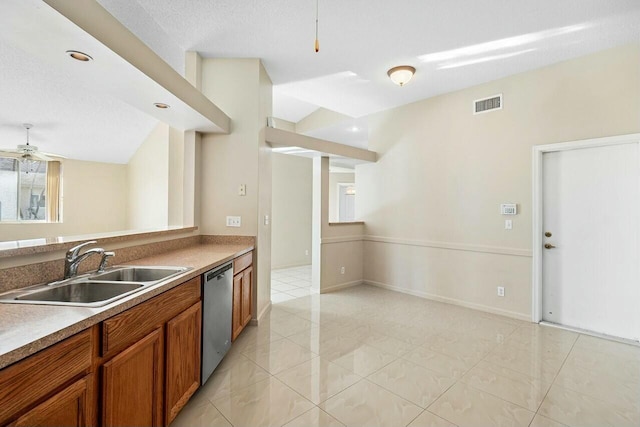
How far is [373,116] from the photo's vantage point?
5.16 metres

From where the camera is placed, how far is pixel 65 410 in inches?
40.6

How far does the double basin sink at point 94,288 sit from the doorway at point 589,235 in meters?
3.82

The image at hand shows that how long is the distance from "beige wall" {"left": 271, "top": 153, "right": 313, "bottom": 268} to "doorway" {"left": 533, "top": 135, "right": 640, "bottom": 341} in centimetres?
470

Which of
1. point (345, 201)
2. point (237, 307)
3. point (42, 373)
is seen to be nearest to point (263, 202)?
point (237, 307)

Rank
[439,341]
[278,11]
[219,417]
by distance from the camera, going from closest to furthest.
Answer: [219,417] → [278,11] → [439,341]

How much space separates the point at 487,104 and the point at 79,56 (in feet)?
13.6

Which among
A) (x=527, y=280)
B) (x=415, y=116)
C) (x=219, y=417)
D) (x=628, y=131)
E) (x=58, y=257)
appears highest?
(x=415, y=116)

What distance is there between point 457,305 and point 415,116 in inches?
A: 110

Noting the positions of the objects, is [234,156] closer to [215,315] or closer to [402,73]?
[215,315]

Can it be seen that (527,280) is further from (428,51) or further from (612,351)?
(428,51)

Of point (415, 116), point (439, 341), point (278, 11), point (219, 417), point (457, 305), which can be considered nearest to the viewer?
point (219, 417)

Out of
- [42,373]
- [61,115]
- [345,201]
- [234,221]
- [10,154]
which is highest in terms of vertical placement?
[61,115]

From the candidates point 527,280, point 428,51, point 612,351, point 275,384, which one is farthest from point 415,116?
point 275,384

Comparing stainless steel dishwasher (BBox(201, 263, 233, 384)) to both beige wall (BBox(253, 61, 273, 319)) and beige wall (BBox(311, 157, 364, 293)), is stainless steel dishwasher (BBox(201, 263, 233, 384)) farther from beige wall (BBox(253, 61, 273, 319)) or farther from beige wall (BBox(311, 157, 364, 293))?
beige wall (BBox(311, 157, 364, 293))
